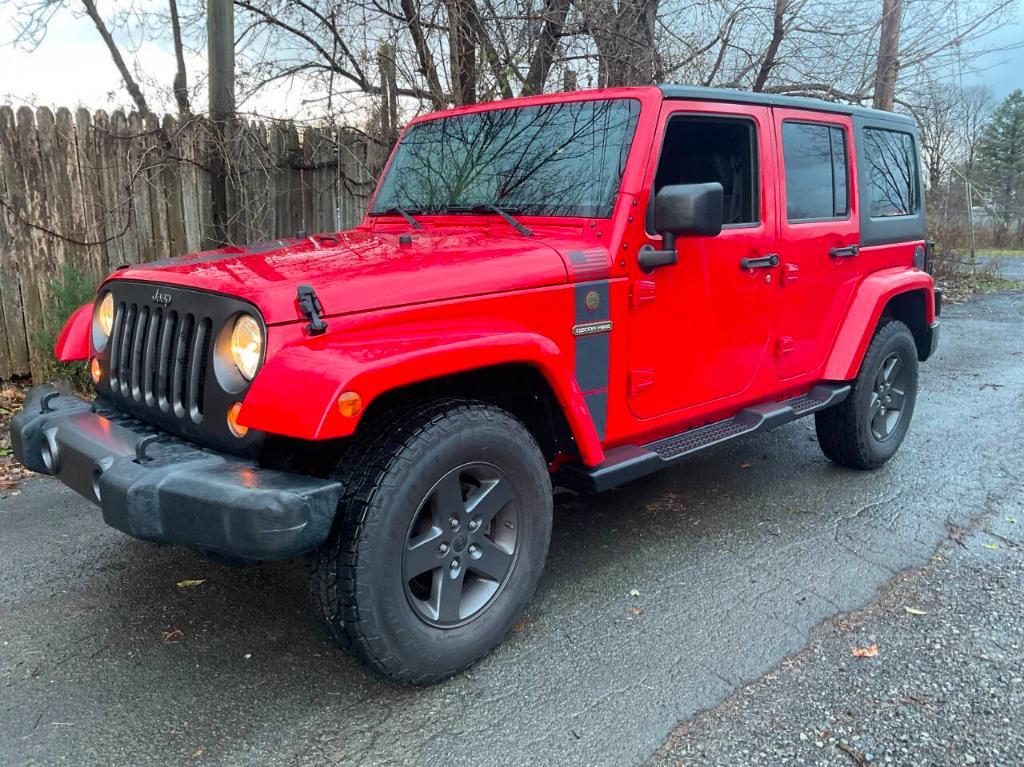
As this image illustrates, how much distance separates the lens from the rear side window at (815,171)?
151 inches

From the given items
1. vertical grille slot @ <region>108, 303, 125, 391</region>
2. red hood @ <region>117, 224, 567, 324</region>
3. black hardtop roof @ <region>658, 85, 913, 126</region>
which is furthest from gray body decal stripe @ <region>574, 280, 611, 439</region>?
vertical grille slot @ <region>108, 303, 125, 391</region>

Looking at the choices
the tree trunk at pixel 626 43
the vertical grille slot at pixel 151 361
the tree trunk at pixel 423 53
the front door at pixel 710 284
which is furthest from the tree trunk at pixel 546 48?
the vertical grille slot at pixel 151 361

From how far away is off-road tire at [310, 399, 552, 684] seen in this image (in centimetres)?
229

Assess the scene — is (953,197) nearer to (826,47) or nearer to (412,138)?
(826,47)

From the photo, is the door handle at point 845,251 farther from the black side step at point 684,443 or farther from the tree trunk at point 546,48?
the tree trunk at point 546,48

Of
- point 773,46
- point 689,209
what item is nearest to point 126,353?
point 689,209

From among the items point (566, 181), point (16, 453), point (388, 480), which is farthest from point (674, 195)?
point (16, 453)

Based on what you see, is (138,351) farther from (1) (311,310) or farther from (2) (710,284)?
(2) (710,284)

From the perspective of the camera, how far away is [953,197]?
21.2 m

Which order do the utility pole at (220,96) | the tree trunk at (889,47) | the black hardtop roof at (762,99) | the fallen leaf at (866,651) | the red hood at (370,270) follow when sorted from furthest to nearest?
1. the tree trunk at (889,47)
2. the utility pole at (220,96)
3. the black hardtop roof at (762,99)
4. the fallen leaf at (866,651)
5. the red hood at (370,270)

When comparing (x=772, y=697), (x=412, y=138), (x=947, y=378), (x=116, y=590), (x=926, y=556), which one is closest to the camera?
(x=772, y=697)

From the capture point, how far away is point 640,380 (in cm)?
318

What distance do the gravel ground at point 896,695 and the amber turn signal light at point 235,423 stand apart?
1524 millimetres

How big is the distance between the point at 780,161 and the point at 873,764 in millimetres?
2643
